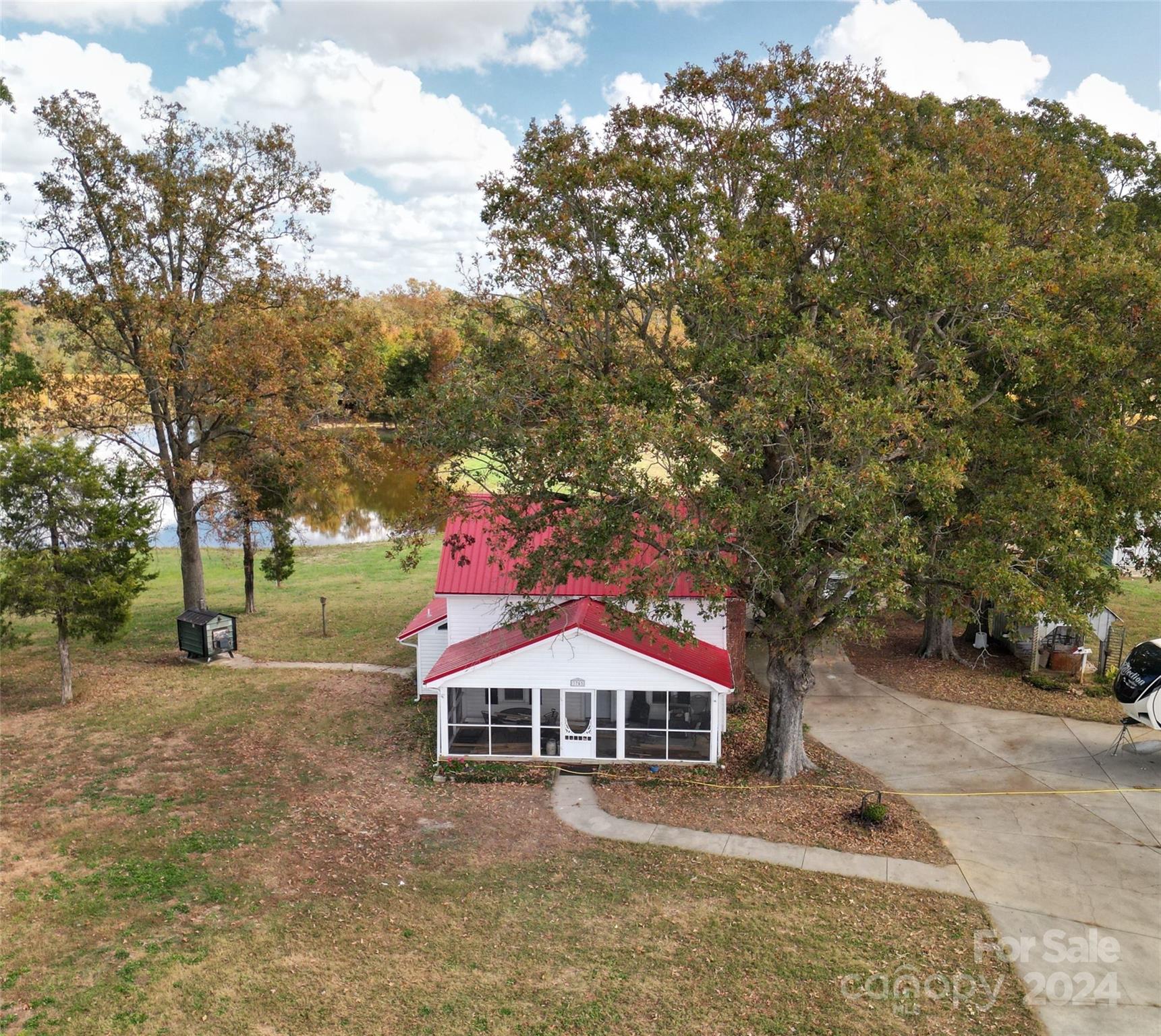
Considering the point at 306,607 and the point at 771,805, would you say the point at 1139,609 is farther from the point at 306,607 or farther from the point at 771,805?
the point at 306,607

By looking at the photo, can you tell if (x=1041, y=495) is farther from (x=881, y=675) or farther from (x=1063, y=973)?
(x=881, y=675)

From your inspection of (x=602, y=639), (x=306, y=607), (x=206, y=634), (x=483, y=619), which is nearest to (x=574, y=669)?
(x=602, y=639)

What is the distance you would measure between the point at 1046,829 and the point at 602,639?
8.85 meters

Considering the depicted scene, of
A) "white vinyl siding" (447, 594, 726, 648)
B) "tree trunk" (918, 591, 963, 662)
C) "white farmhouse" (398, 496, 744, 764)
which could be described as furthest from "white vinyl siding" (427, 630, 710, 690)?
"tree trunk" (918, 591, 963, 662)

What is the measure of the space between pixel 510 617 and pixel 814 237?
9787 mm

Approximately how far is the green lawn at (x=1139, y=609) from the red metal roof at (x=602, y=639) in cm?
1390

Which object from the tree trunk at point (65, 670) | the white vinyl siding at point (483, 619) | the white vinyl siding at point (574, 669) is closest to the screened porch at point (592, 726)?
the white vinyl siding at point (574, 669)

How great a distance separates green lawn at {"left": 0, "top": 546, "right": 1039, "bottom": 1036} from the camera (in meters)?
10.5

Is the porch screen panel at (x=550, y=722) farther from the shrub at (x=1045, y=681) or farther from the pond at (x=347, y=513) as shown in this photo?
the pond at (x=347, y=513)

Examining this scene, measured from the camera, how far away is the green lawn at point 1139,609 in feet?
86.0

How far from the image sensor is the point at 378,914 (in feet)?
41.7

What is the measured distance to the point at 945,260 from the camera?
45.2 feet

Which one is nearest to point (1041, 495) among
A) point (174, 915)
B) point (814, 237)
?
point (814, 237)

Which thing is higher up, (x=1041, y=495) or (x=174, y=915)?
(x=1041, y=495)
